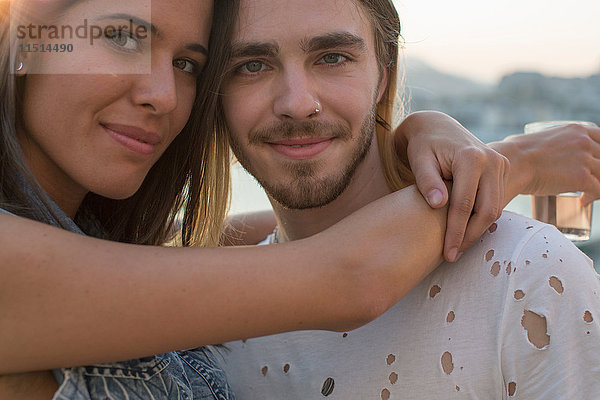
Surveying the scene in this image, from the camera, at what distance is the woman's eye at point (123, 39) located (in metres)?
1.57

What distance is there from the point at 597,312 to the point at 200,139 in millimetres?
1272

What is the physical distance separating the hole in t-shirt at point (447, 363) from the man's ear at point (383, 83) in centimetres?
96

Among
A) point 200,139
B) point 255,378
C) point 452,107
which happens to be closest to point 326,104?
point 200,139

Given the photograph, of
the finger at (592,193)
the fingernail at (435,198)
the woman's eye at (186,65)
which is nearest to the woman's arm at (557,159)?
the finger at (592,193)

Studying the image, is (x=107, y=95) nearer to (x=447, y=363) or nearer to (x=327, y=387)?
(x=327, y=387)

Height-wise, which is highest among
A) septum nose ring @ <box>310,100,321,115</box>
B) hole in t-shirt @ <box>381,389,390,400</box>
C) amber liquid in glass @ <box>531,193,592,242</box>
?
septum nose ring @ <box>310,100,321,115</box>

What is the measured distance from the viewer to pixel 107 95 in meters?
1.56

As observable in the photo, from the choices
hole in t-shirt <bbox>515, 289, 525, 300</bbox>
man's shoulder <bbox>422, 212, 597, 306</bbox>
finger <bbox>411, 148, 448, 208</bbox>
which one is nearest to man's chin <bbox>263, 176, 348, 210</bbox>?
finger <bbox>411, 148, 448, 208</bbox>

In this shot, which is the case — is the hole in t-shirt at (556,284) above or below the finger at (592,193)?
below

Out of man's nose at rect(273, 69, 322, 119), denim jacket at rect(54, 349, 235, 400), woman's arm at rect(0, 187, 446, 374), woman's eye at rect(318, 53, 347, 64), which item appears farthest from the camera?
woman's eye at rect(318, 53, 347, 64)

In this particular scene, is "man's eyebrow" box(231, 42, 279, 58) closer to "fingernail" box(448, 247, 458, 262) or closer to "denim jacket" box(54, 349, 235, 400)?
"fingernail" box(448, 247, 458, 262)

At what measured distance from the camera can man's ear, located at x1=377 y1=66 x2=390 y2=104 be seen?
209 cm

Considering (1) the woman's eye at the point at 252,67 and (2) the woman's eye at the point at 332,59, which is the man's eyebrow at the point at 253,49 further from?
(2) the woman's eye at the point at 332,59

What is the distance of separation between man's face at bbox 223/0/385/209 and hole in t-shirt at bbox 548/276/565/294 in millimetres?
697
